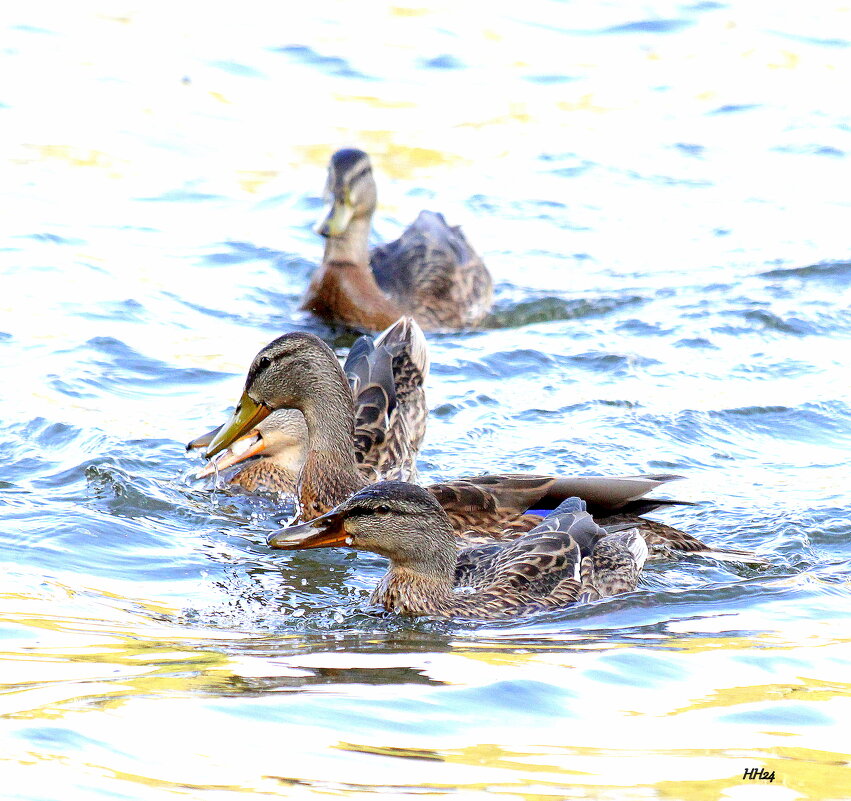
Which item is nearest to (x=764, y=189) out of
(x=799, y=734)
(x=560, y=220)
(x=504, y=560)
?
(x=560, y=220)

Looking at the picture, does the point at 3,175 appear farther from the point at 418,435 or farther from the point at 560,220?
the point at 418,435

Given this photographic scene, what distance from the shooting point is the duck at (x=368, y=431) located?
8789mm

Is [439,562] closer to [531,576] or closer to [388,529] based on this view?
[388,529]

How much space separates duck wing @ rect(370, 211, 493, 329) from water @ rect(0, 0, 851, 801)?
0.34 meters

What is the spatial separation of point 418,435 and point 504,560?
2208 mm

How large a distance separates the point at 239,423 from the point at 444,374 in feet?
9.13

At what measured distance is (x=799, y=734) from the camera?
5320 millimetres

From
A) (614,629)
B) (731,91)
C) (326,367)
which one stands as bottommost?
(614,629)

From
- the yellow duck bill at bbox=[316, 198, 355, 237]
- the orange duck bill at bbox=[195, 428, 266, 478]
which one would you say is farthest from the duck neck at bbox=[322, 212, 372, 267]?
the orange duck bill at bbox=[195, 428, 266, 478]

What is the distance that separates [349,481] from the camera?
8.23 meters

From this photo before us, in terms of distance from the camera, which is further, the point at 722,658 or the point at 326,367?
the point at 326,367

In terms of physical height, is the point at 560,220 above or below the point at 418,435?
above

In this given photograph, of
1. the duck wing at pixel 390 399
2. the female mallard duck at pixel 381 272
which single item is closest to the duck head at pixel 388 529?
the duck wing at pixel 390 399

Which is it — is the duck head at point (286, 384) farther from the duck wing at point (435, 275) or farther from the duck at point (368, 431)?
the duck wing at point (435, 275)
